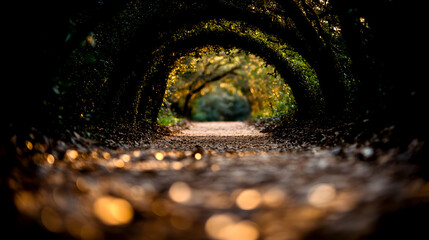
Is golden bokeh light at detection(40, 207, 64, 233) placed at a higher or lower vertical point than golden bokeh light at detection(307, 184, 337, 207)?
lower

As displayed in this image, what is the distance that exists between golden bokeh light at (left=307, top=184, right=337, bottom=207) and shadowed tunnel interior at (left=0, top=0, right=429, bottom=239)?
15mm

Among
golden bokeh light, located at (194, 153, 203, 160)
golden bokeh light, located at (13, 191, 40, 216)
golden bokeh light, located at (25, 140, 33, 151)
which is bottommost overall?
golden bokeh light, located at (13, 191, 40, 216)

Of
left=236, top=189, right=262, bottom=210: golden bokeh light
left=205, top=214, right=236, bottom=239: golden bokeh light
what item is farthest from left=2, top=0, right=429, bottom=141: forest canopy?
left=205, top=214, right=236, bottom=239: golden bokeh light

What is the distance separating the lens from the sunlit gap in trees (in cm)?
1270

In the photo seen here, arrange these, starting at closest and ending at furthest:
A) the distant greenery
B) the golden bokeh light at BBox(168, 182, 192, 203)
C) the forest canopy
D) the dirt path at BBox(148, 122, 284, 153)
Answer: the golden bokeh light at BBox(168, 182, 192, 203)
the forest canopy
the dirt path at BBox(148, 122, 284, 153)
the distant greenery

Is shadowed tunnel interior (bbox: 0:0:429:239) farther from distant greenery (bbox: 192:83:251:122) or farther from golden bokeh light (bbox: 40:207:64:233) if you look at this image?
distant greenery (bbox: 192:83:251:122)

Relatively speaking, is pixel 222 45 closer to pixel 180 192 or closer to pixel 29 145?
pixel 29 145

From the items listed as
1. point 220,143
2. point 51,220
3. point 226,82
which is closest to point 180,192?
point 51,220

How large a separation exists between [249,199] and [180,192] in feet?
1.98

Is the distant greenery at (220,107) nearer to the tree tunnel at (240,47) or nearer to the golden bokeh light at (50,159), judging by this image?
the tree tunnel at (240,47)

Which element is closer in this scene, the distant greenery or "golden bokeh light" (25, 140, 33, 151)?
"golden bokeh light" (25, 140, 33, 151)

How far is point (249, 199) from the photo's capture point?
2.06m

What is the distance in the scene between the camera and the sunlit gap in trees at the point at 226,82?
12703 mm

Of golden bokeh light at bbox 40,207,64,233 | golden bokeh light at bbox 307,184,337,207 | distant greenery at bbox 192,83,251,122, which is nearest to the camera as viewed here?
golden bokeh light at bbox 40,207,64,233
